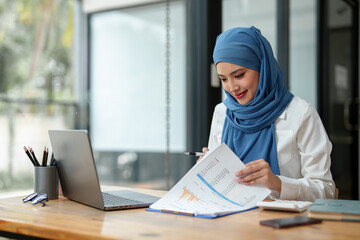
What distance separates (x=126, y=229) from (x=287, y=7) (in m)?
2.35

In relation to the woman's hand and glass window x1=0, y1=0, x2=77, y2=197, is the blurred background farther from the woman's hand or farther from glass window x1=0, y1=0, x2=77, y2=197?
the woman's hand

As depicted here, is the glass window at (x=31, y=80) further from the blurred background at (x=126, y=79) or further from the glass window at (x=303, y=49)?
the glass window at (x=303, y=49)

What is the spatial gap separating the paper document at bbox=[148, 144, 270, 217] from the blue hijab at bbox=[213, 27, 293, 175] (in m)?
0.39

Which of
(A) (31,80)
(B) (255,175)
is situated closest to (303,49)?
(B) (255,175)

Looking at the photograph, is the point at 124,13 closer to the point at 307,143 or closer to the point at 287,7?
the point at 287,7

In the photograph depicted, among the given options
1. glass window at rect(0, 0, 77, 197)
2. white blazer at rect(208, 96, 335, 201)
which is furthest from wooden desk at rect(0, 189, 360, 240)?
glass window at rect(0, 0, 77, 197)

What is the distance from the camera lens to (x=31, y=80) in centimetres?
501

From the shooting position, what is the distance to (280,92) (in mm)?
1685

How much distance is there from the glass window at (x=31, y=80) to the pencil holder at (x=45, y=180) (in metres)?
3.06

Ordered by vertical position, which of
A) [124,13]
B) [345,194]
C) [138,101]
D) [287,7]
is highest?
[124,13]

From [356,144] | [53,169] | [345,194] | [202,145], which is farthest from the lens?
[356,144]

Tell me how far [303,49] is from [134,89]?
239 cm

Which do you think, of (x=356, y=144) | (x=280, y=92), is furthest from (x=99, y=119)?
(x=280, y=92)

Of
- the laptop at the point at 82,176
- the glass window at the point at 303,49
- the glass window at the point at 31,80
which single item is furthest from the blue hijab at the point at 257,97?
the glass window at the point at 31,80
